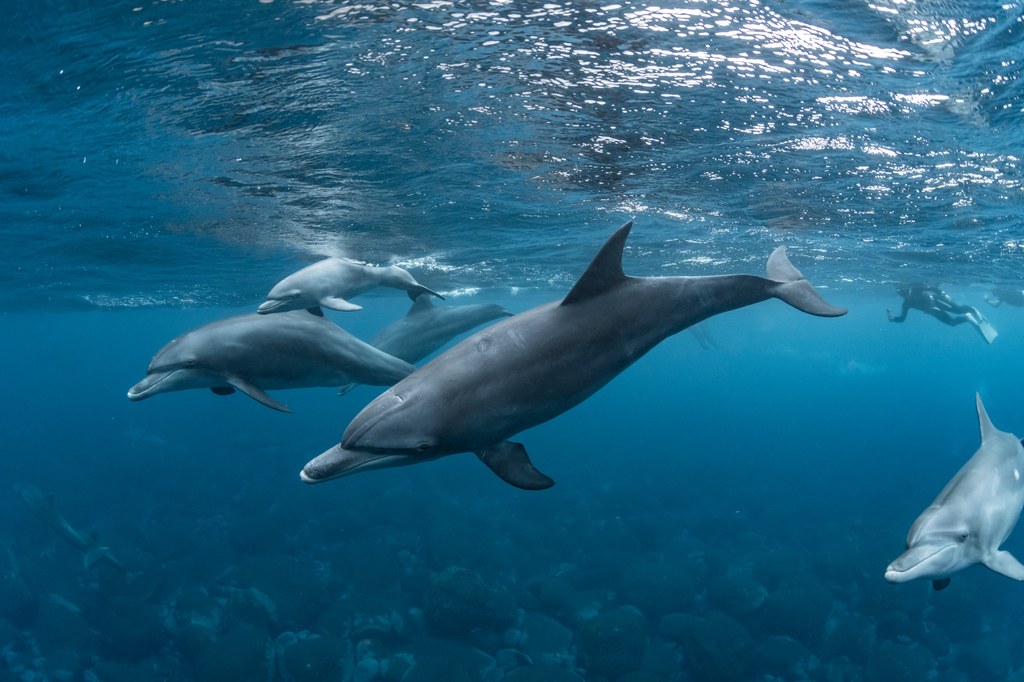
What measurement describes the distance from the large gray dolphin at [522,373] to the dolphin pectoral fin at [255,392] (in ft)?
6.00

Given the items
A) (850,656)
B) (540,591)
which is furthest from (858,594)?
(540,591)

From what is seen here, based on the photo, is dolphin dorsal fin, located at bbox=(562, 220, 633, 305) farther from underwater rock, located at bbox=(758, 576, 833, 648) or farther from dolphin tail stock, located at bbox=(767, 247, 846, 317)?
underwater rock, located at bbox=(758, 576, 833, 648)

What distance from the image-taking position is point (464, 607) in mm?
13766

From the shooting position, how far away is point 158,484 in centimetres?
2681

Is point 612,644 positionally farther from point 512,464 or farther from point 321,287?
point 512,464

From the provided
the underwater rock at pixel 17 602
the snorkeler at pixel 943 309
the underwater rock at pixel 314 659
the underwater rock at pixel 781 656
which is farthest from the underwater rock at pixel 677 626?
the underwater rock at pixel 17 602

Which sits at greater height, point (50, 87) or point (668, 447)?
point (50, 87)

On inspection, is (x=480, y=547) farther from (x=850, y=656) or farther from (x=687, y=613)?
(x=850, y=656)

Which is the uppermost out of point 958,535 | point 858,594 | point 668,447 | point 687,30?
point 687,30

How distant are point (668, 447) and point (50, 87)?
3471 cm

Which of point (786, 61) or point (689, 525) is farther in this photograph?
point (689, 525)

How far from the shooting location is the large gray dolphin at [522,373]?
3979 mm

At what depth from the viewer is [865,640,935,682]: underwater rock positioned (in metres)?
12.8

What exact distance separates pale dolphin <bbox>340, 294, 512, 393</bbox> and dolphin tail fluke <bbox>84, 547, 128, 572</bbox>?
1266 centimetres
